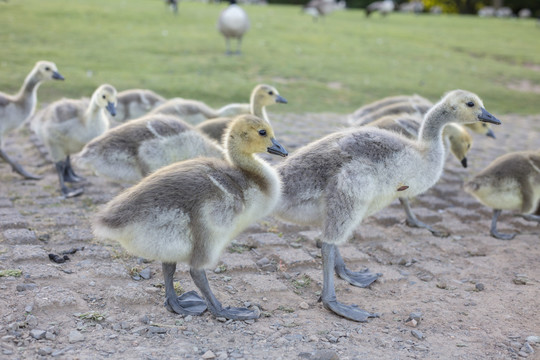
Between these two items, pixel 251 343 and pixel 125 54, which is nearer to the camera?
pixel 251 343

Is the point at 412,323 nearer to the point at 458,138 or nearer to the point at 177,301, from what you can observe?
the point at 177,301

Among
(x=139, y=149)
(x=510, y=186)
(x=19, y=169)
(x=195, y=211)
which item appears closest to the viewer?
(x=195, y=211)

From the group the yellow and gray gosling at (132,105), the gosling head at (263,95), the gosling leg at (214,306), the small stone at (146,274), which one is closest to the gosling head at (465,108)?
the gosling leg at (214,306)

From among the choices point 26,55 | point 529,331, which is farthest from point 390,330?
point 26,55

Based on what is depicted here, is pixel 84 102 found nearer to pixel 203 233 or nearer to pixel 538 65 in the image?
pixel 203 233

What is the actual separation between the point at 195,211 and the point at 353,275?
6.28 ft

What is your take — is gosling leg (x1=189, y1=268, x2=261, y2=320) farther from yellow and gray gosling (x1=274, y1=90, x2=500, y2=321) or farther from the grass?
the grass

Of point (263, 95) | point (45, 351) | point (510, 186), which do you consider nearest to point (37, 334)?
point (45, 351)

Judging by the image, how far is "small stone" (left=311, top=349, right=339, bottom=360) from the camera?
362 cm

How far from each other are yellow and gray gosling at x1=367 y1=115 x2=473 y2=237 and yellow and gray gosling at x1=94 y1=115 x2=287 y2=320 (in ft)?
8.32

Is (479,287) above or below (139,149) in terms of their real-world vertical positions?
below

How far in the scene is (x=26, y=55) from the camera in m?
15.3

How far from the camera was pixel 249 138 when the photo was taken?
4.30 metres

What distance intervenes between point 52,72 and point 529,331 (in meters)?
7.16
